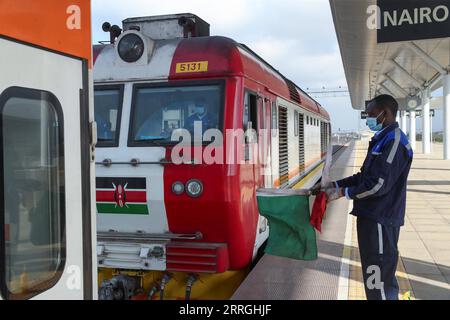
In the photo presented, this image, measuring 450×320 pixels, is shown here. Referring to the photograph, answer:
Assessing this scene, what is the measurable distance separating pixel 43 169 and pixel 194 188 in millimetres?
2489

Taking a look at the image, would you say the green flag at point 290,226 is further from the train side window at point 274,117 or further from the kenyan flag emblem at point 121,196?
the train side window at point 274,117

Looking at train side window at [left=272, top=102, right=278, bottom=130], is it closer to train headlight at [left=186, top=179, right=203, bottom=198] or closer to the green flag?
train headlight at [left=186, top=179, right=203, bottom=198]

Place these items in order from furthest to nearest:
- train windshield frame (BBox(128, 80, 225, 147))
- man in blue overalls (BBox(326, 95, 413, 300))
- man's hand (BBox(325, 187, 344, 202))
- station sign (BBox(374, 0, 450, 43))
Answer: station sign (BBox(374, 0, 450, 43)), train windshield frame (BBox(128, 80, 225, 147)), man's hand (BBox(325, 187, 344, 202)), man in blue overalls (BBox(326, 95, 413, 300))

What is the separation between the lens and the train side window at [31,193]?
6.33 ft

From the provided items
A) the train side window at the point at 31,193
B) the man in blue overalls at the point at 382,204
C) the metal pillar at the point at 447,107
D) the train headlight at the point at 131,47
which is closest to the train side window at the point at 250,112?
the train headlight at the point at 131,47

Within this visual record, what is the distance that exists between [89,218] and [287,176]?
16.2 feet

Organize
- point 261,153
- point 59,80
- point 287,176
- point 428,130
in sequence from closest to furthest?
point 59,80 < point 261,153 < point 287,176 < point 428,130

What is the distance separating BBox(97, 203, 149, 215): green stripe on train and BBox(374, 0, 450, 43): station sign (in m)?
3.48

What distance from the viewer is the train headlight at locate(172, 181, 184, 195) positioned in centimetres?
456

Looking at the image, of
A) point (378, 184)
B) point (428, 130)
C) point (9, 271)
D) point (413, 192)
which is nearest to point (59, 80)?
point (9, 271)

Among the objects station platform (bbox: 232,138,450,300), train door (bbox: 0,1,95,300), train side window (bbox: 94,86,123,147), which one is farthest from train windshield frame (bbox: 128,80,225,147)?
train door (bbox: 0,1,95,300)

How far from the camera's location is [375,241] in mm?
3631

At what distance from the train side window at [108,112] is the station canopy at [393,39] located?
321cm

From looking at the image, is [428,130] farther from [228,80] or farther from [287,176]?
[228,80]
